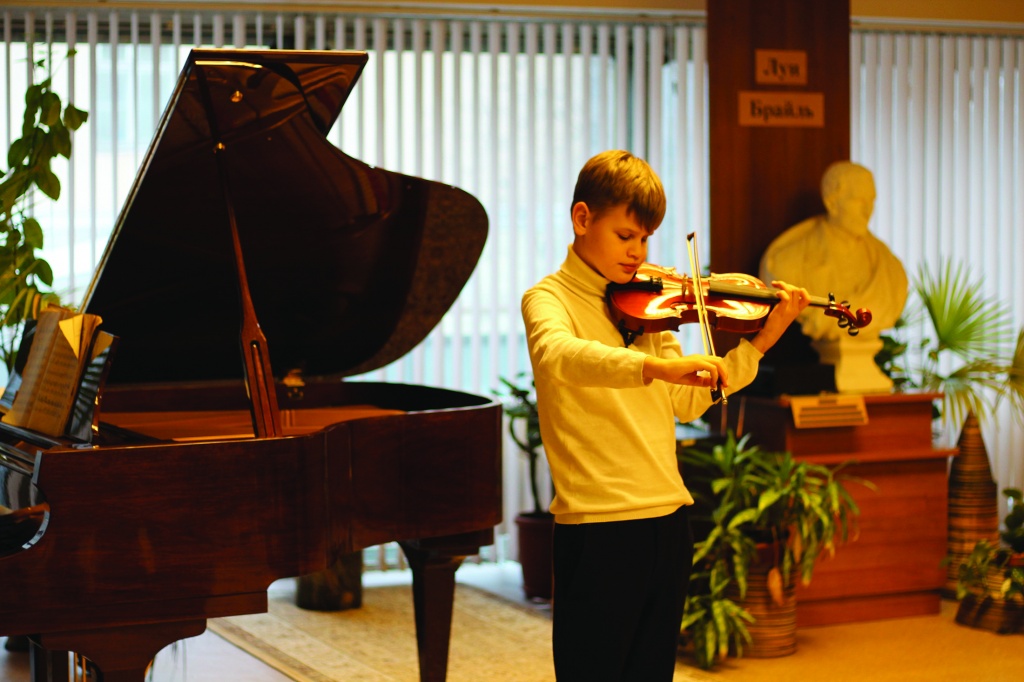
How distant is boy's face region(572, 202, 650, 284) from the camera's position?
6.55 ft

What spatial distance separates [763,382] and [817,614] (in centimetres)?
88

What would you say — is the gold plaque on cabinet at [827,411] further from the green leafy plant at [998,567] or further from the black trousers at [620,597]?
the black trousers at [620,597]

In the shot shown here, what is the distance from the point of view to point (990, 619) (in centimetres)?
421

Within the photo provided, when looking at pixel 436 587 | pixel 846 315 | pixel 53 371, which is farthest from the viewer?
pixel 436 587

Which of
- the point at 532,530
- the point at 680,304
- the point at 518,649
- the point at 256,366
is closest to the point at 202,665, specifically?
the point at 518,649

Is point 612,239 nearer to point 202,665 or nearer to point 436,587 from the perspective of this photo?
point 436,587

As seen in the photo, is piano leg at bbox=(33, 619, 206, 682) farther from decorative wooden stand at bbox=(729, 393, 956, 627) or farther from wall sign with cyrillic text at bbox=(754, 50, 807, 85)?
wall sign with cyrillic text at bbox=(754, 50, 807, 85)

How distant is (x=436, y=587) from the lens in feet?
9.58

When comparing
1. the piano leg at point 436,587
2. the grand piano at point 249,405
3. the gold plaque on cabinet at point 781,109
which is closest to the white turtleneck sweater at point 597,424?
the grand piano at point 249,405

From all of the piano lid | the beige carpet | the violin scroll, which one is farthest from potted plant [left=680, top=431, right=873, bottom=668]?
the violin scroll

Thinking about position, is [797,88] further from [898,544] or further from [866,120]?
[898,544]

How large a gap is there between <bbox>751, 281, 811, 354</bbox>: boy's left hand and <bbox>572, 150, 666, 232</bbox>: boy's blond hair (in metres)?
0.26

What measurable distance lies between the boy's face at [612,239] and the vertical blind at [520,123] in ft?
10.4

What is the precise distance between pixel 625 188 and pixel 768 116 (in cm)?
291
